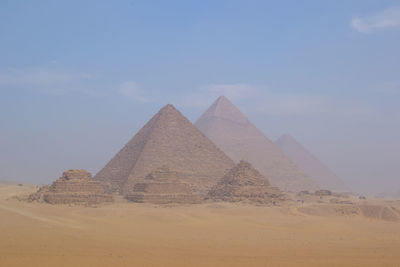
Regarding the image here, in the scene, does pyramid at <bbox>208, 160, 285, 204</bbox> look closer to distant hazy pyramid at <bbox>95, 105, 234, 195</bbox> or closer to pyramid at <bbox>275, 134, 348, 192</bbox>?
distant hazy pyramid at <bbox>95, 105, 234, 195</bbox>

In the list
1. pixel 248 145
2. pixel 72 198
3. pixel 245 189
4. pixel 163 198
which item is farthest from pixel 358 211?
pixel 248 145

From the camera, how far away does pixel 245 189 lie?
35469mm

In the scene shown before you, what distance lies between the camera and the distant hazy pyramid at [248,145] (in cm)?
7231

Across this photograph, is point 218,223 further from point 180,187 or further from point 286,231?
point 180,187

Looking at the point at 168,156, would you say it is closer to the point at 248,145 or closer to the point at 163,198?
the point at 163,198

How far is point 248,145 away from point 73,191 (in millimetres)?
51765

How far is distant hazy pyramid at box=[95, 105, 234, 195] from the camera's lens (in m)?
43.9

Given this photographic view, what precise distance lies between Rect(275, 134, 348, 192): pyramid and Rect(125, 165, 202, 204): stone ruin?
68.2 m

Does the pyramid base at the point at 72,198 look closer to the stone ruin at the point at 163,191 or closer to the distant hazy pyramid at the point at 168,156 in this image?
the stone ruin at the point at 163,191

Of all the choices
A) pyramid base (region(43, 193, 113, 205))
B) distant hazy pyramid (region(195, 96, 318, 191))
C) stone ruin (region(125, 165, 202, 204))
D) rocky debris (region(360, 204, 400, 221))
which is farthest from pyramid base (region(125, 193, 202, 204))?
distant hazy pyramid (region(195, 96, 318, 191))

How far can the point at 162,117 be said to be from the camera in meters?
50.6

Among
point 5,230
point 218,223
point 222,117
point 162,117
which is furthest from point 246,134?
point 5,230

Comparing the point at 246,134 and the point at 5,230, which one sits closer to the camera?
the point at 5,230

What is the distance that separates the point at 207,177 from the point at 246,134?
118ft
